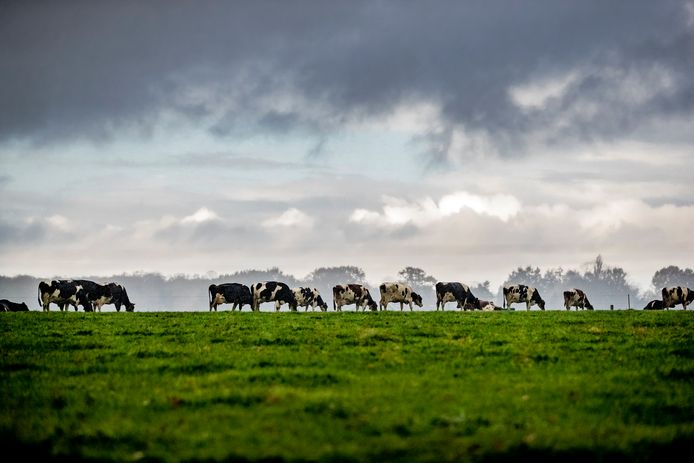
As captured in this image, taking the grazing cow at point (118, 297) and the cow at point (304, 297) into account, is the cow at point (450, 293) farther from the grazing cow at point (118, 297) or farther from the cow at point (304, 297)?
the grazing cow at point (118, 297)

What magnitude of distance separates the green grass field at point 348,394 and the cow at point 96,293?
30.0 meters

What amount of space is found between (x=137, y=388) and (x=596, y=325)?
1694 cm

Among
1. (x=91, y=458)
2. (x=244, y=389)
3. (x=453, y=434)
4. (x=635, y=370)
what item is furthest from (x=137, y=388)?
(x=635, y=370)

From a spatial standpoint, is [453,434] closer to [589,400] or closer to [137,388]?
[589,400]

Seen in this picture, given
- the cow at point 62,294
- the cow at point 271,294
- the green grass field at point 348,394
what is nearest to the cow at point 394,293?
the cow at point 271,294

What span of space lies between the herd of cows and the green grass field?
28.3 m

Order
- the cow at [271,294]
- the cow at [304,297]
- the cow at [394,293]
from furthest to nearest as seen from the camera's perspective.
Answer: the cow at [304,297]
the cow at [394,293]
the cow at [271,294]

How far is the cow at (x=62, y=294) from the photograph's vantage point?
4638cm

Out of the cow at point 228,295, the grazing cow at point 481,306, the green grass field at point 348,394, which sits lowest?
the green grass field at point 348,394

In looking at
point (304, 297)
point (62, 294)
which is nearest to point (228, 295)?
point (304, 297)

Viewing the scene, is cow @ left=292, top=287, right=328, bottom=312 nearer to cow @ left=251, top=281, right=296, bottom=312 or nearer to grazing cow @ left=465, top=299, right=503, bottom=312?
cow @ left=251, top=281, right=296, bottom=312

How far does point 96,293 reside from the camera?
50.8 m

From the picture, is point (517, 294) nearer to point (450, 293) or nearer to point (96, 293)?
point (450, 293)

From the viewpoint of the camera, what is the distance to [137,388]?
43.3 feet
